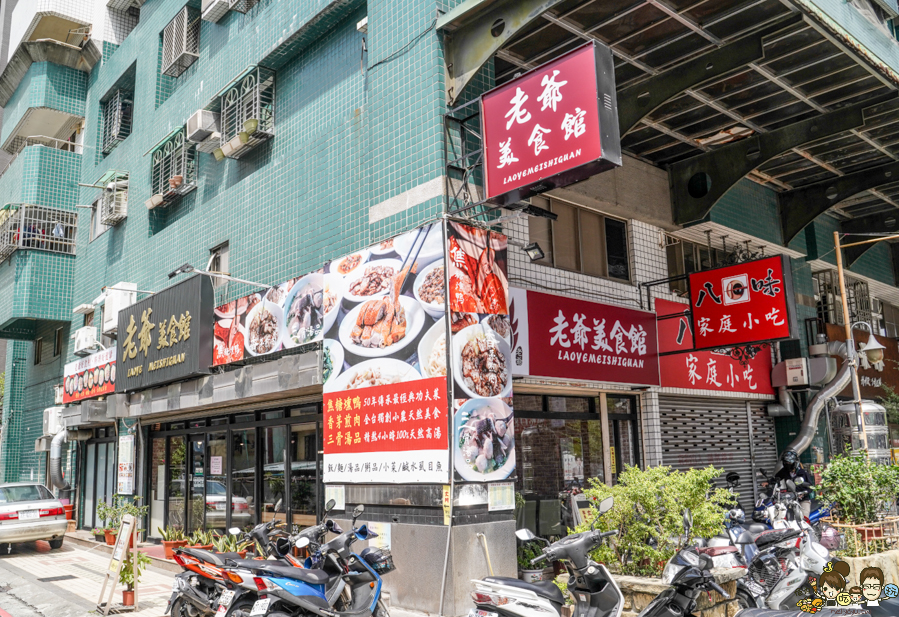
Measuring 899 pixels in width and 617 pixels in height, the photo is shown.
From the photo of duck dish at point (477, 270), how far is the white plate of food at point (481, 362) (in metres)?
0.32

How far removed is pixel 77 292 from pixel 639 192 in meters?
16.8

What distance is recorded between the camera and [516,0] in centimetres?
951

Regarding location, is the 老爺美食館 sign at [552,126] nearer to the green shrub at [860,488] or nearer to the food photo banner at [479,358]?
the food photo banner at [479,358]

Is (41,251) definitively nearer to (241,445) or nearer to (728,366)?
(241,445)

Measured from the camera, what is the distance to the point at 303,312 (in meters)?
11.6

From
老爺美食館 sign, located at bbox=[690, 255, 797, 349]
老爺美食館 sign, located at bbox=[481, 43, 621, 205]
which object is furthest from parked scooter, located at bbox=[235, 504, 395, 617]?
老爺美食館 sign, located at bbox=[690, 255, 797, 349]

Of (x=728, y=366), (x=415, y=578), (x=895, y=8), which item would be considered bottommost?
(x=415, y=578)

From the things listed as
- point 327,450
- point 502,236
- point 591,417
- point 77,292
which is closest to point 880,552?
point 591,417

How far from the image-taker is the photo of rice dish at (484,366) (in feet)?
29.9

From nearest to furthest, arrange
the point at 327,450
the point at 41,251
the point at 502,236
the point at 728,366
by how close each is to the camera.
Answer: the point at 502,236
the point at 327,450
the point at 728,366
the point at 41,251

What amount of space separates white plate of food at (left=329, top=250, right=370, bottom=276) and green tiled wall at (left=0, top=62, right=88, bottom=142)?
17.7m

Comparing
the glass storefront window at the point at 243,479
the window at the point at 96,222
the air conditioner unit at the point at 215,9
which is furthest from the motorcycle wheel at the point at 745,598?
the window at the point at 96,222

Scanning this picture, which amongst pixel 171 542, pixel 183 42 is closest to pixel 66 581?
pixel 171 542

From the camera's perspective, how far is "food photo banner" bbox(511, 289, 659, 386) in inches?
440
